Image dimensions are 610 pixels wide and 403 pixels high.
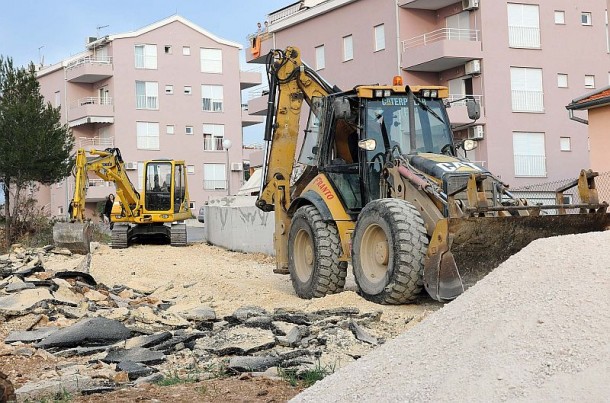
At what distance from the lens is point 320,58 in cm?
3866

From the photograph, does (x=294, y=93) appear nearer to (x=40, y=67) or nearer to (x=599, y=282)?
(x=599, y=282)

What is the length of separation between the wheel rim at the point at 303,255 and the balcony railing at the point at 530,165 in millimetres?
20667

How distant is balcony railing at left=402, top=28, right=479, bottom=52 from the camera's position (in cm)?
3306

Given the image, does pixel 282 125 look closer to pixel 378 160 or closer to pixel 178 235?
pixel 378 160

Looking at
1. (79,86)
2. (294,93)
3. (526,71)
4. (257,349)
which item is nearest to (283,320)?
(257,349)

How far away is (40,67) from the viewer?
60.5 m

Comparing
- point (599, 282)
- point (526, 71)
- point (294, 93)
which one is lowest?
point (599, 282)

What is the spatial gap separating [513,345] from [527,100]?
1150 inches

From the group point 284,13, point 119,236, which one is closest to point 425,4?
point 284,13

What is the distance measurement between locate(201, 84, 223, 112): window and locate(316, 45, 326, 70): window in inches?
765

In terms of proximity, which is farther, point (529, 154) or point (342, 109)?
point (529, 154)

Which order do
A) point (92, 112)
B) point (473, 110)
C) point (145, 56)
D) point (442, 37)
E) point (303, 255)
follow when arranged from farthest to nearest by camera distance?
point (145, 56) < point (92, 112) < point (442, 37) < point (303, 255) < point (473, 110)

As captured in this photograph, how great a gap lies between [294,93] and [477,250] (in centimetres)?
526

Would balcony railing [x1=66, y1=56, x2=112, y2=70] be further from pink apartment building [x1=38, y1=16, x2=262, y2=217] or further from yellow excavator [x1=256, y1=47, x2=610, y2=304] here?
yellow excavator [x1=256, y1=47, x2=610, y2=304]
